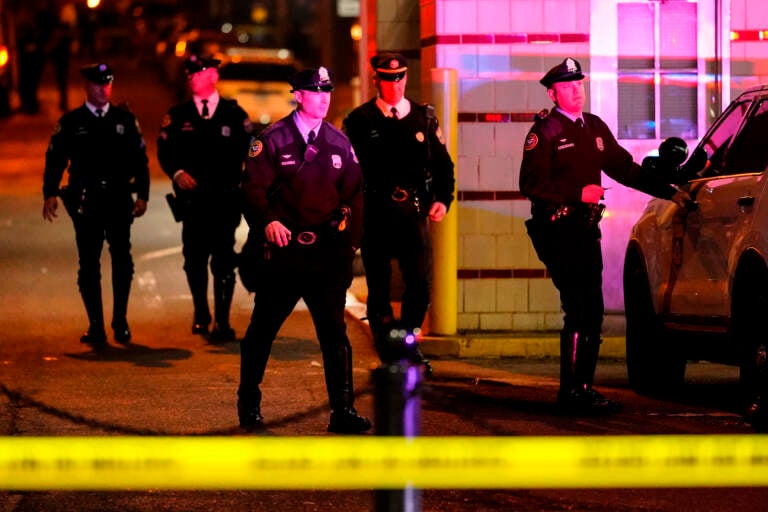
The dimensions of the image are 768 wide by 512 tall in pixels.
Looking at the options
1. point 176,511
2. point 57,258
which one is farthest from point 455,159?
point 57,258

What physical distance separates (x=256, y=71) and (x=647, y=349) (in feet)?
71.8

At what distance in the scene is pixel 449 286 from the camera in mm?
10922

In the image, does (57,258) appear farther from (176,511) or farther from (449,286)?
(176,511)

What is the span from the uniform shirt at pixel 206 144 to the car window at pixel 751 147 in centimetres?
385

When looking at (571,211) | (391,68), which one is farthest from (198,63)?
(571,211)

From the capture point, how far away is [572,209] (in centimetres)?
870

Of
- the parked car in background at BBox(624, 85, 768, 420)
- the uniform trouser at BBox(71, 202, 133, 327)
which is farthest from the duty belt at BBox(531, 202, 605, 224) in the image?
the uniform trouser at BBox(71, 202, 133, 327)

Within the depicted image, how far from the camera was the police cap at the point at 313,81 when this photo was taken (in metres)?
7.97

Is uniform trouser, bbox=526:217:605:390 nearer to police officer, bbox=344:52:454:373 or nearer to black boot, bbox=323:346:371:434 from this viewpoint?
police officer, bbox=344:52:454:373

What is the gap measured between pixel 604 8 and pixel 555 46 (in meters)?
→ 0.47

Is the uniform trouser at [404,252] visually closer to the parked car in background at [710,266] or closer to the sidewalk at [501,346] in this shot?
the sidewalk at [501,346]

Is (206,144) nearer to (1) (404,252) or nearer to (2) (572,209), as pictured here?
(1) (404,252)

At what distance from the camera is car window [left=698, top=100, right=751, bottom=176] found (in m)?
8.80

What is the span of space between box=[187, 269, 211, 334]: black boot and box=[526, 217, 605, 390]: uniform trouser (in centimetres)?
342
